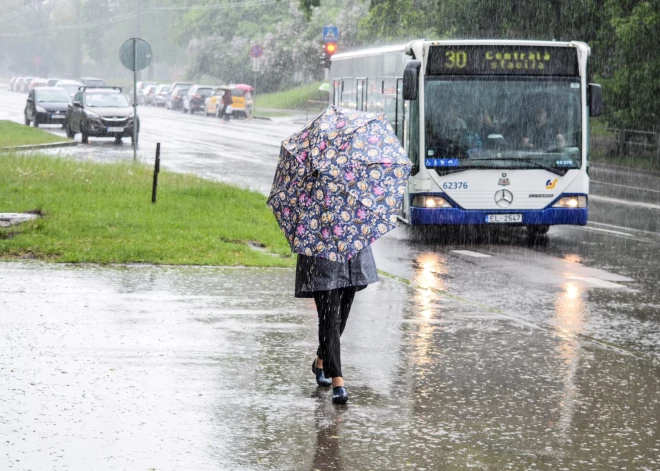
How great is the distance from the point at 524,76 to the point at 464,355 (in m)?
8.19

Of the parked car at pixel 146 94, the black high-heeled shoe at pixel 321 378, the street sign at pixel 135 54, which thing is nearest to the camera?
the black high-heeled shoe at pixel 321 378

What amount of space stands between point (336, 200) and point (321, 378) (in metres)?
1.22

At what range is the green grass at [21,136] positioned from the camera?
32.4 m

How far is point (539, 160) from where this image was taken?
15.8 meters

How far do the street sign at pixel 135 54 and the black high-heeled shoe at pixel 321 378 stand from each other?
1897 cm

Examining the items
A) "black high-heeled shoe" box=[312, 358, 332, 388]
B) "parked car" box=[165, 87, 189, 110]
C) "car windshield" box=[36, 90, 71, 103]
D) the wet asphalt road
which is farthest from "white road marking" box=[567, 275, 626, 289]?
"parked car" box=[165, 87, 189, 110]

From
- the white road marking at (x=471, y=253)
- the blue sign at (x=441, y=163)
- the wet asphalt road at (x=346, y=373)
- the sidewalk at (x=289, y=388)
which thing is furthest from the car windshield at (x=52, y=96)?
the sidewalk at (x=289, y=388)

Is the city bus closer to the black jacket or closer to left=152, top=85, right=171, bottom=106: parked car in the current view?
the black jacket

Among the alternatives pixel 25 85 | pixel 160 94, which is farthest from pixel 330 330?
pixel 25 85

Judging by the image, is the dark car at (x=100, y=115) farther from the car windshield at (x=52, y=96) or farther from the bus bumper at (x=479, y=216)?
the bus bumper at (x=479, y=216)

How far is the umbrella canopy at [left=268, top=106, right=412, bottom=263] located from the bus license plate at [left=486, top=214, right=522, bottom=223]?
28.9 ft

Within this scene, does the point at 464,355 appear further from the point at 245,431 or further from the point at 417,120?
the point at 417,120

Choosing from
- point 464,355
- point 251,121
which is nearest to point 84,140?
point 251,121

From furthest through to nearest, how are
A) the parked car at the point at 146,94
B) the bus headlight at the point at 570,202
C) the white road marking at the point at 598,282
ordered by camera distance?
1. the parked car at the point at 146,94
2. the bus headlight at the point at 570,202
3. the white road marking at the point at 598,282
